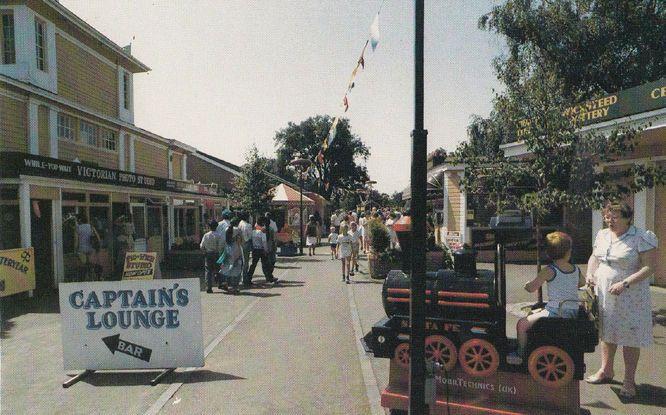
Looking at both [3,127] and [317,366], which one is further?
[3,127]

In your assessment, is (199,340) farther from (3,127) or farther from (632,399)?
(3,127)

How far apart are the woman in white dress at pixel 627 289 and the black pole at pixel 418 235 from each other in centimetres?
231

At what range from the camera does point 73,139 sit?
49.9 feet

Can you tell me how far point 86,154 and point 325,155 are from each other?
137 ft

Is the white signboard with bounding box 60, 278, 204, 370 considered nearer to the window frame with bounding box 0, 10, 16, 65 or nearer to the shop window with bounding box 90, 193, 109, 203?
the shop window with bounding box 90, 193, 109, 203

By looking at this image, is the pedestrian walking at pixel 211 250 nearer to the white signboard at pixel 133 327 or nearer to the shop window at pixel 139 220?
the white signboard at pixel 133 327

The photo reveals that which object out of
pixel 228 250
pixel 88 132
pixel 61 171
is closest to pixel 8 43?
pixel 88 132

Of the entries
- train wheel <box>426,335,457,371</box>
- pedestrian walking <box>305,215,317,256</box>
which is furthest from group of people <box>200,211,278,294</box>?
pedestrian walking <box>305,215,317,256</box>

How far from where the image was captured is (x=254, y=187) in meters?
21.4

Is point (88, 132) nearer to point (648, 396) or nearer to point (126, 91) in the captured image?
point (126, 91)

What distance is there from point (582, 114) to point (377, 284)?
6.25 m

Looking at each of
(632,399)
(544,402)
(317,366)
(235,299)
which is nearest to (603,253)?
(632,399)

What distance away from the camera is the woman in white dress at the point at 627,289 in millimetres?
4402

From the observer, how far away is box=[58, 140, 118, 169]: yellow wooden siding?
14.6 metres
